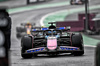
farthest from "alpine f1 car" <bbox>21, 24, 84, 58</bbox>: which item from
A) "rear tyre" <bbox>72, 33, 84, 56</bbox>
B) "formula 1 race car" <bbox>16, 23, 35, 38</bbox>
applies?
"formula 1 race car" <bbox>16, 23, 35, 38</bbox>

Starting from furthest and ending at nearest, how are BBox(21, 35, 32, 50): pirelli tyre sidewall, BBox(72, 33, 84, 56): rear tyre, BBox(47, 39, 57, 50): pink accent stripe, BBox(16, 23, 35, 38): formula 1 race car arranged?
BBox(16, 23, 35, 38): formula 1 race car → BBox(72, 33, 84, 56): rear tyre → BBox(21, 35, 32, 50): pirelli tyre sidewall → BBox(47, 39, 57, 50): pink accent stripe

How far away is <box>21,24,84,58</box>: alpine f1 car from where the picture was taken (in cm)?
1346

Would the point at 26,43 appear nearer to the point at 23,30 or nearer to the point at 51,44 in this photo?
the point at 51,44

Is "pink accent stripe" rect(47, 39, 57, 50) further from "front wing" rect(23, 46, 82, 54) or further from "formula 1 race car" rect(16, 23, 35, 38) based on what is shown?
"formula 1 race car" rect(16, 23, 35, 38)

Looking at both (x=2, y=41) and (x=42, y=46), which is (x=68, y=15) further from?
(x=2, y=41)

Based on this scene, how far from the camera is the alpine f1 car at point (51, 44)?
1346 cm

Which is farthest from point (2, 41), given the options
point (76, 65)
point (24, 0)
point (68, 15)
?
point (24, 0)

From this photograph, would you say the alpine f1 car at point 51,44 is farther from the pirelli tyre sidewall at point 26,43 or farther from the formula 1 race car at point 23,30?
the formula 1 race car at point 23,30

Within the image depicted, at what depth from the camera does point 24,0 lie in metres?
74.5

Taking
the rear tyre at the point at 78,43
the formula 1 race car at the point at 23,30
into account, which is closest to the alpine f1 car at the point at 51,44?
the rear tyre at the point at 78,43

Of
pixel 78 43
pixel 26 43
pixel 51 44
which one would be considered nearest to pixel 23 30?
pixel 26 43

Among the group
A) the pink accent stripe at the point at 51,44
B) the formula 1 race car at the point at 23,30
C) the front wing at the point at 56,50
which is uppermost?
the pink accent stripe at the point at 51,44

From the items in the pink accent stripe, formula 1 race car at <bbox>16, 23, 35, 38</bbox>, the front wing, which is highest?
the pink accent stripe

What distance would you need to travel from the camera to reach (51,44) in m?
13.5
